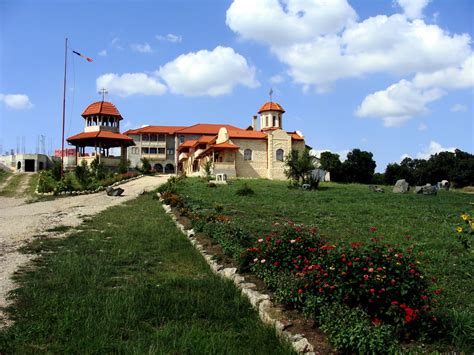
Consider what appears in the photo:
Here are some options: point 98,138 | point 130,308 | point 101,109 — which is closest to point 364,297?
point 130,308

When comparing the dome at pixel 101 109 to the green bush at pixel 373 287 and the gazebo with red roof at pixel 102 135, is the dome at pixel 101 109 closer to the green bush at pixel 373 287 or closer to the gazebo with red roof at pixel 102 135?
the gazebo with red roof at pixel 102 135

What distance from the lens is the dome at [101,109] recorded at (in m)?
54.5

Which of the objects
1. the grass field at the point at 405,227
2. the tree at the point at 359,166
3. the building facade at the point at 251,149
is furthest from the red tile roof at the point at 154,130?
the grass field at the point at 405,227

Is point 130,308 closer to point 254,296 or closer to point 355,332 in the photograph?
point 254,296

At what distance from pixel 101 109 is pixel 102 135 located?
651cm

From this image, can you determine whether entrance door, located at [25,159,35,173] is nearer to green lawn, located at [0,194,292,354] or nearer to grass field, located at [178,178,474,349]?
grass field, located at [178,178,474,349]

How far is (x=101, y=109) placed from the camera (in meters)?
54.7

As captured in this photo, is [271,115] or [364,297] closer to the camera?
[364,297]

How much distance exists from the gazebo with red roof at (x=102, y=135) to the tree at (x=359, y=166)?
37.3 meters

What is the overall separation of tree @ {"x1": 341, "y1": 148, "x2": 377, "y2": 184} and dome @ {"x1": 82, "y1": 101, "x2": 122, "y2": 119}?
37782 millimetres

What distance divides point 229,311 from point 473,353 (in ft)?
10.0

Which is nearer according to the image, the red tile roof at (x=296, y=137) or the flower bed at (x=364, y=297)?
the flower bed at (x=364, y=297)

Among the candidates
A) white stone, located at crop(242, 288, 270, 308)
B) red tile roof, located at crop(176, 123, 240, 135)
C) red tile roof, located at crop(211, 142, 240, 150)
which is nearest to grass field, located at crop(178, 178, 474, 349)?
white stone, located at crop(242, 288, 270, 308)

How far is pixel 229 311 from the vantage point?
608 cm
